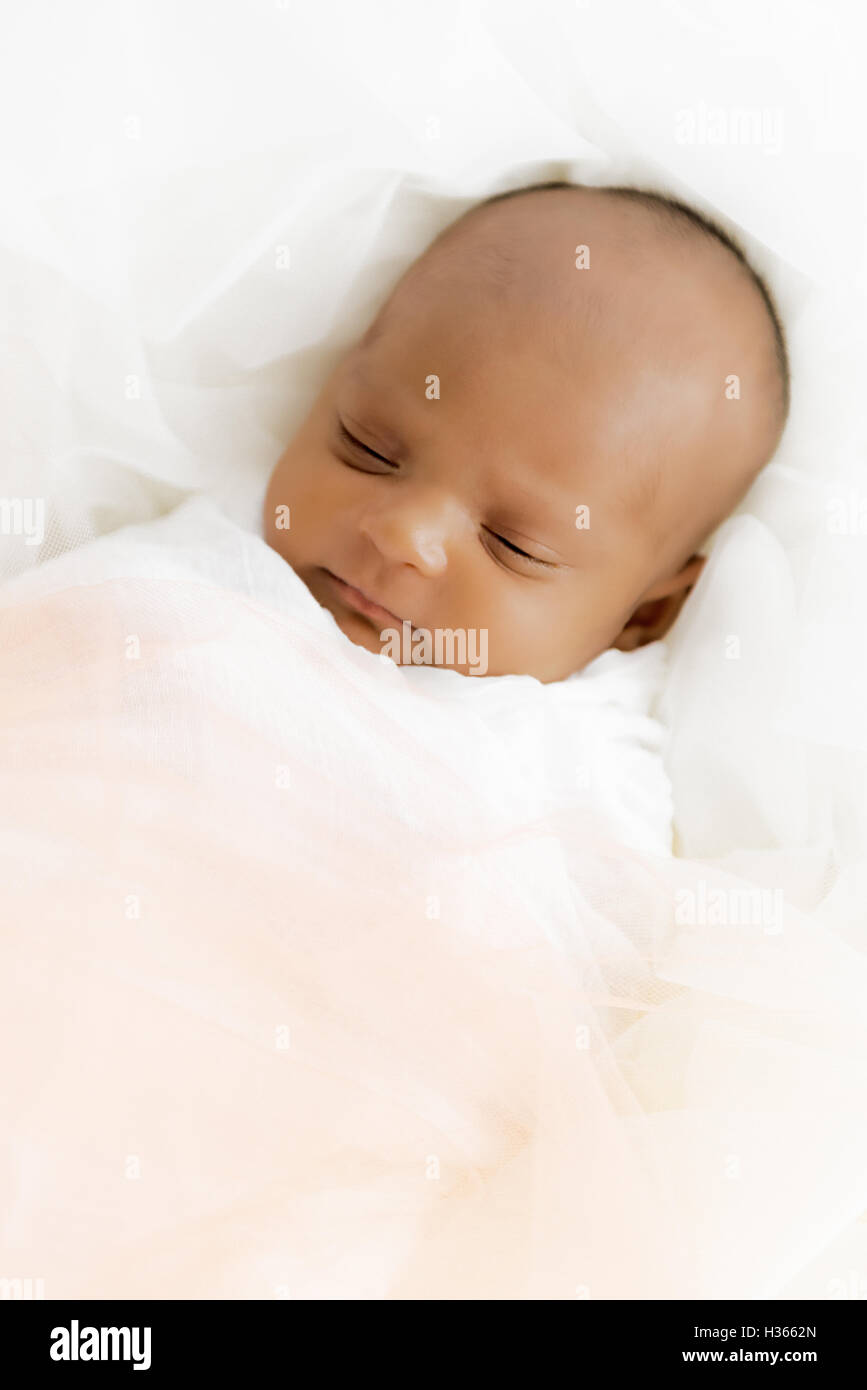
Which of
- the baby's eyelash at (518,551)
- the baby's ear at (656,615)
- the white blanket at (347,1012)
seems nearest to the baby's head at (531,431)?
the baby's eyelash at (518,551)

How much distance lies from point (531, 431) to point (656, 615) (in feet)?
1.27

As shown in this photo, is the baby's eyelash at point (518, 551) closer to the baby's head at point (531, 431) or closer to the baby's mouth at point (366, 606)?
the baby's head at point (531, 431)

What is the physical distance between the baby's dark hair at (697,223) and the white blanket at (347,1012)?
2.22 ft

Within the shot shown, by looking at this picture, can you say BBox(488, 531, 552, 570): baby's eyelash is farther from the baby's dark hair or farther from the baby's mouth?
the baby's dark hair

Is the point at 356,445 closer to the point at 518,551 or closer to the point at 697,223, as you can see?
the point at 518,551

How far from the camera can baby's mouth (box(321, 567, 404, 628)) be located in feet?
4.48

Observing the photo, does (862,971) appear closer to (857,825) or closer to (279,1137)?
(857,825)

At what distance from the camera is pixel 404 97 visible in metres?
1.41

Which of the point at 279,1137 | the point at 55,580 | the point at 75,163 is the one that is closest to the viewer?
the point at 279,1137

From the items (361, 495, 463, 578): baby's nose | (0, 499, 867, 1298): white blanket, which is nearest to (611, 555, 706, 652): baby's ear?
(361, 495, 463, 578): baby's nose

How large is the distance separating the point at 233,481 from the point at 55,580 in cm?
37

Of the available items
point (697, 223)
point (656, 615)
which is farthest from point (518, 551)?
point (697, 223)

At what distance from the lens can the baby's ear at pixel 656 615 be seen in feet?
5.15
